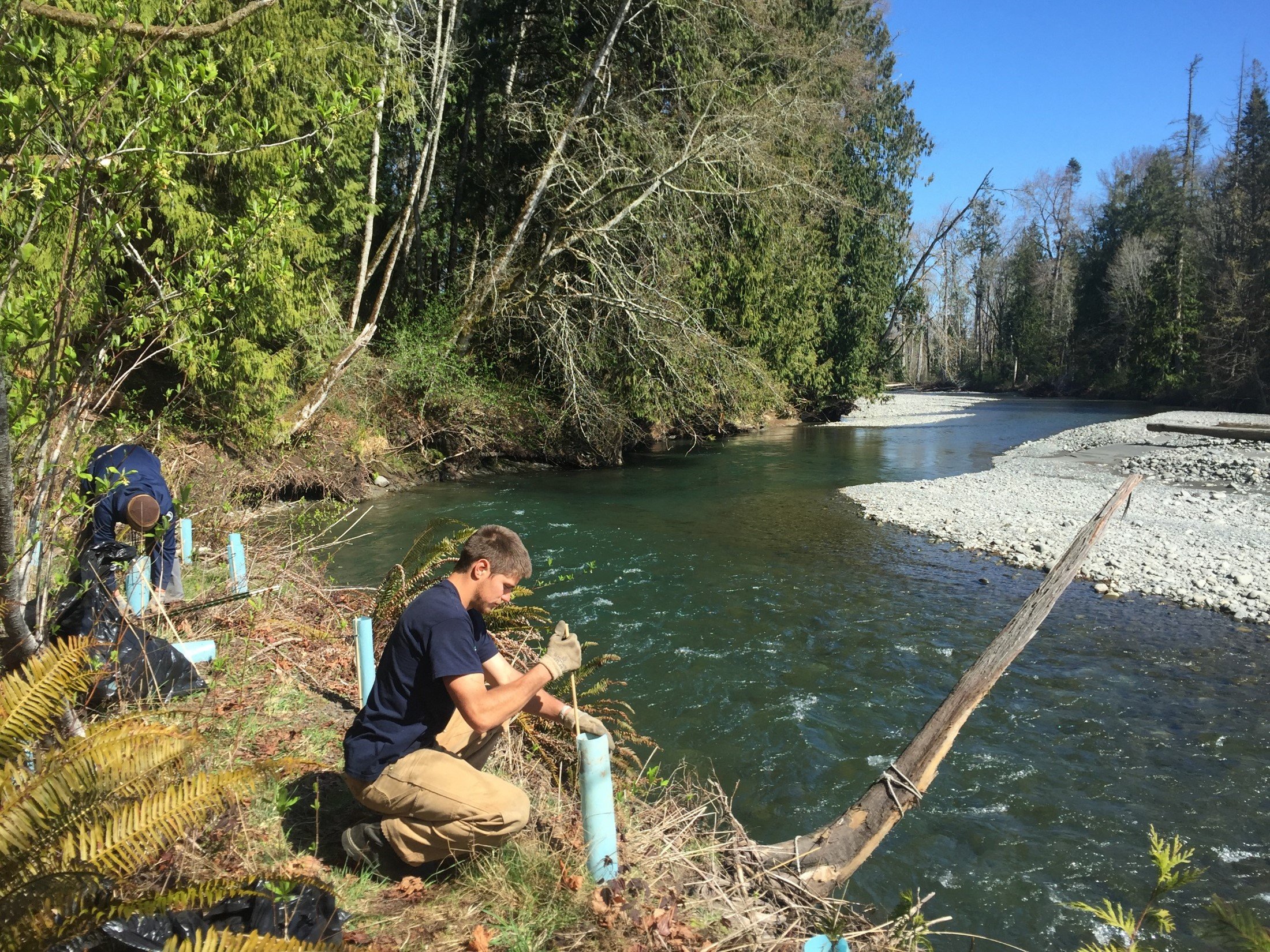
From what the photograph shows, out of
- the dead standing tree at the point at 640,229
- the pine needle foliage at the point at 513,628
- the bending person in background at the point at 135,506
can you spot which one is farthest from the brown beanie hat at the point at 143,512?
the dead standing tree at the point at 640,229

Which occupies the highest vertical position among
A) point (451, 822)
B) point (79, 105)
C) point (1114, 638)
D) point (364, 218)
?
point (364, 218)

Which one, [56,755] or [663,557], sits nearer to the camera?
[56,755]

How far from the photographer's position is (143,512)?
4555 mm

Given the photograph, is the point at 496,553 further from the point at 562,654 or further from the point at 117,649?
the point at 117,649

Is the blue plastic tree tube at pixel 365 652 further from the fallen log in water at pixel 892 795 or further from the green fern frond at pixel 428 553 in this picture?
the fallen log in water at pixel 892 795

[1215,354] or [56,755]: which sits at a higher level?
[1215,354]

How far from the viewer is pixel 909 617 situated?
339 inches

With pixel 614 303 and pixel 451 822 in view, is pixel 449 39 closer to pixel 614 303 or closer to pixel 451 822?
pixel 614 303

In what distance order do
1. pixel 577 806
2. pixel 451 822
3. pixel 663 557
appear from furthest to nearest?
1. pixel 663 557
2. pixel 577 806
3. pixel 451 822

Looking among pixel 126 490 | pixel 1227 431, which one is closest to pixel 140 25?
pixel 126 490

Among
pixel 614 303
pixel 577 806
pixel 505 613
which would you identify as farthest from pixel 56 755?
pixel 614 303

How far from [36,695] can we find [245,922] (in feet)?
3.04

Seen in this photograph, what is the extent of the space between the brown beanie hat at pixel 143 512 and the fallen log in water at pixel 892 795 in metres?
3.79

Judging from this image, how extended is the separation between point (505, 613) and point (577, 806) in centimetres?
181
